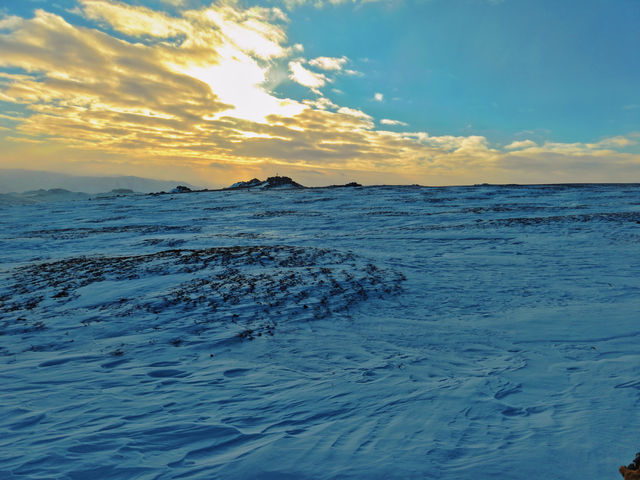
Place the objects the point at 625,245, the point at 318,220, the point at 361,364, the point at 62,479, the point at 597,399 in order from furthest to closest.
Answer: the point at 318,220 < the point at 625,245 < the point at 361,364 < the point at 597,399 < the point at 62,479

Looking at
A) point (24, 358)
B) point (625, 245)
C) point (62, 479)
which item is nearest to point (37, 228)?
point (24, 358)

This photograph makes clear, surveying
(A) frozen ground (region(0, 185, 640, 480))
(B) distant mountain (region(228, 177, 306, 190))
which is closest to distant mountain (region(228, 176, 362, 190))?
(B) distant mountain (region(228, 177, 306, 190))

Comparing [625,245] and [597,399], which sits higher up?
[625,245]

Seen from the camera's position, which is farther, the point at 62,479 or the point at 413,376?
the point at 413,376

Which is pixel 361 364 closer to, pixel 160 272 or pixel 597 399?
pixel 597 399

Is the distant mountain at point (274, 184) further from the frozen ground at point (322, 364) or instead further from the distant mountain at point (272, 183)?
the frozen ground at point (322, 364)

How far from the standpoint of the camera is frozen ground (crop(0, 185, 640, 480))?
3.34 metres

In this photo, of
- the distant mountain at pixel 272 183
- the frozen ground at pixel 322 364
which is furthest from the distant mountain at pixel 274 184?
the frozen ground at pixel 322 364

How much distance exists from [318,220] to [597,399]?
20.5 m

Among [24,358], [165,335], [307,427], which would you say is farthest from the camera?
[165,335]

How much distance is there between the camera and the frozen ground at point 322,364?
3338mm

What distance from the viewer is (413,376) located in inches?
196

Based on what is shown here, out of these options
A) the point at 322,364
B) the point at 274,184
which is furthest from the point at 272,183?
the point at 322,364

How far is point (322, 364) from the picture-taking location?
5.50 metres
